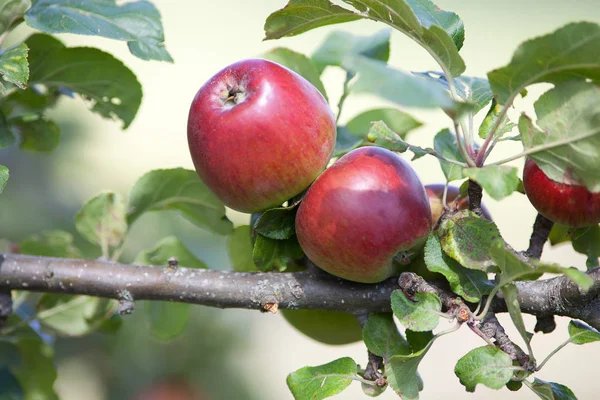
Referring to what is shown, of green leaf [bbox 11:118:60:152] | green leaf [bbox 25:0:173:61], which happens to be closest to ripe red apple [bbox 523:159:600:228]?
green leaf [bbox 25:0:173:61]

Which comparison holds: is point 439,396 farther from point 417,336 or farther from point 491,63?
point 417,336

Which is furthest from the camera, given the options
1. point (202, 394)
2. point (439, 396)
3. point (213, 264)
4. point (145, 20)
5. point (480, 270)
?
point (439, 396)

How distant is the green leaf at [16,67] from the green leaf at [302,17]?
22 cm

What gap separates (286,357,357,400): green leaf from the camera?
578 mm

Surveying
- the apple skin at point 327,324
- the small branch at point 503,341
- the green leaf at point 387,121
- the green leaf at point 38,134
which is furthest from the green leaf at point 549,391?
the green leaf at point 38,134

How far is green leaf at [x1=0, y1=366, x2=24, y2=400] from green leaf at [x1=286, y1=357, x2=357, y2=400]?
1.38ft

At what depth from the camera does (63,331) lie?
2.78 ft

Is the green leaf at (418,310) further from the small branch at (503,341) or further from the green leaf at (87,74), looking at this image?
the green leaf at (87,74)

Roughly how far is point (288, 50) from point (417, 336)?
0.36 metres

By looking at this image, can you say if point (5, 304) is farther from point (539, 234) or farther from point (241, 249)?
point (539, 234)

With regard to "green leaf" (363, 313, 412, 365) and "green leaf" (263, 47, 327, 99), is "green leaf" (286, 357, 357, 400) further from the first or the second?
"green leaf" (263, 47, 327, 99)

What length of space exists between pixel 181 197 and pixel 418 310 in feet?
1.21

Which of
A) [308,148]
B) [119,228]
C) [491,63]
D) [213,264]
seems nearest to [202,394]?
[213,264]

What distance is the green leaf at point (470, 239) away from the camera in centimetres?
52
